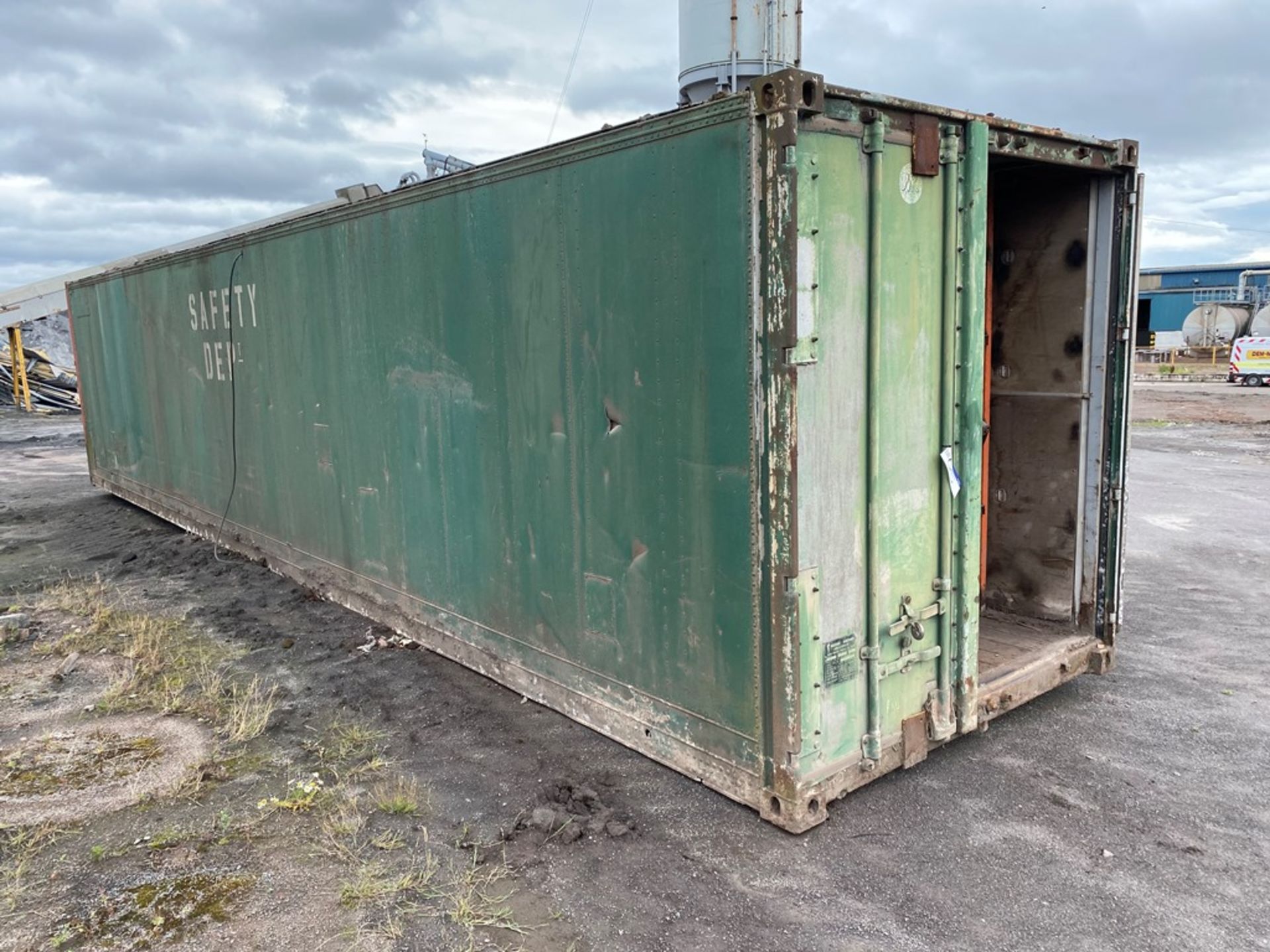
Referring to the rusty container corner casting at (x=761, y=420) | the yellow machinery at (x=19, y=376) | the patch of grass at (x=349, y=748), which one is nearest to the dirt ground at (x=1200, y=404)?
the rusty container corner casting at (x=761, y=420)

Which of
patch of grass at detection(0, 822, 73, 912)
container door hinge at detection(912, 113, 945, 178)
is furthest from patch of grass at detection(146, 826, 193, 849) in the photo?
container door hinge at detection(912, 113, 945, 178)

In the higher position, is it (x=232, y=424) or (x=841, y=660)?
→ (x=232, y=424)

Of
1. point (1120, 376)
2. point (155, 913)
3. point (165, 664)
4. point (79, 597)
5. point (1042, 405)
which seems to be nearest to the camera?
point (155, 913)

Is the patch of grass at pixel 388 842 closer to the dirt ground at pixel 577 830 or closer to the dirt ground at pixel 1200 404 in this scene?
the dirt ground at pixel 577 830

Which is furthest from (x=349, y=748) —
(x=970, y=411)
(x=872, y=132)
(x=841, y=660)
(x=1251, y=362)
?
(x=1251, y=362)

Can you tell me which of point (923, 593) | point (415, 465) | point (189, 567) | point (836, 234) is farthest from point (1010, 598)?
point (189, 567)

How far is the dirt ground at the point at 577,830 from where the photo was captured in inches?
124

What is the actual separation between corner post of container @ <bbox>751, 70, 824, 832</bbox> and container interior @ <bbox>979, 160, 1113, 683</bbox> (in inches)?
65.1

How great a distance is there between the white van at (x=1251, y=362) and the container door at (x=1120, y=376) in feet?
96.5

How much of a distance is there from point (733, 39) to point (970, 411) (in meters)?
A: 3.92

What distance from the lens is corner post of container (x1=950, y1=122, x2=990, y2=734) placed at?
3.95m

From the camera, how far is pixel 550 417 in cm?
457

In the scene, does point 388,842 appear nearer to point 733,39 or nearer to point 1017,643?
point 1017,643

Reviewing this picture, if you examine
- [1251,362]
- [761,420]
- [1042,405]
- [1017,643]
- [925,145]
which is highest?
[925,145]
